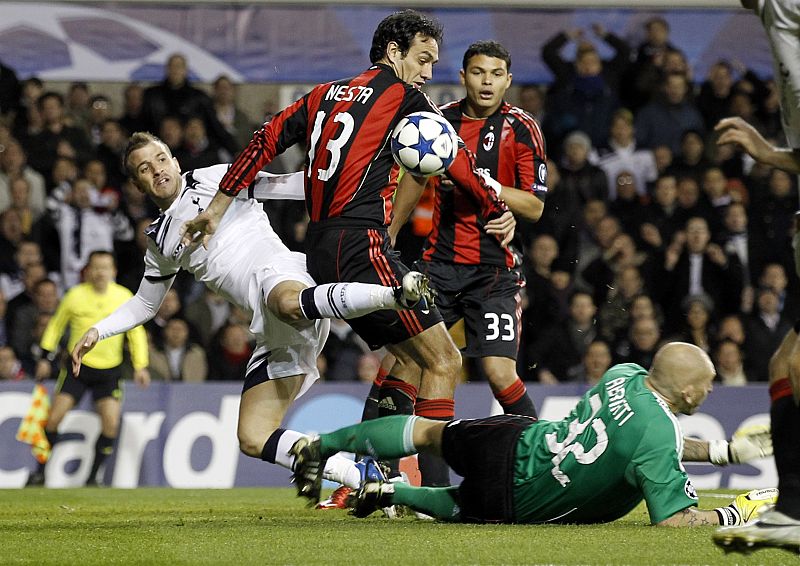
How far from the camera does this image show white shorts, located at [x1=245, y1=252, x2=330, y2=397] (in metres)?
6.54

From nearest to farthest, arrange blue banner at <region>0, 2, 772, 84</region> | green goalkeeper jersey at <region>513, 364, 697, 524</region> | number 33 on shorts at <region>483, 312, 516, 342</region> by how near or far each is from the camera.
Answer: green goalkeeper jersey at <region>513, 364, 697, 524</region> → number 33 on shorts at <region>483, 312, 516, 342</region> → blue banner at <region>0, 2, 772, 84</region>

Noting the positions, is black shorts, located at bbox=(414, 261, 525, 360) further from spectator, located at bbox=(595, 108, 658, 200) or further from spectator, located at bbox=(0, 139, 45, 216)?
spectator, located at bbox=(0, 139, 45, 216)

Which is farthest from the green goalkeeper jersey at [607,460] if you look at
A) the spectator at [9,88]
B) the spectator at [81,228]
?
the spectator at [9,88]

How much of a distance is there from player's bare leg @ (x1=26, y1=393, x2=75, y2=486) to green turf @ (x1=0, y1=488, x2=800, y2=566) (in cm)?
384

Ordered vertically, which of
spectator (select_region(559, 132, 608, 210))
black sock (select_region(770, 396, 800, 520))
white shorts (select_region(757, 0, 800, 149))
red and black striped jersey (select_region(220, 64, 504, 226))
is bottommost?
black sock (select_region(770, 396, 800, 520))

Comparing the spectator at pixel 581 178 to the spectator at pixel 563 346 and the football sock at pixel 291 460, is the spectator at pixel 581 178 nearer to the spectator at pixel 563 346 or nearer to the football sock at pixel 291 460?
the spectator at pixel 563 346

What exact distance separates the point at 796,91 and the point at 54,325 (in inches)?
342

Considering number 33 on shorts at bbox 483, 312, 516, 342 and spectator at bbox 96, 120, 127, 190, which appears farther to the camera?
spectator at bbox 96, 120, 127, 190

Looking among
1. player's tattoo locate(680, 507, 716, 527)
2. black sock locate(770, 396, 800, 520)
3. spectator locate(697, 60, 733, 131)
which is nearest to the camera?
black sock locate(770, 396, 800, 520)

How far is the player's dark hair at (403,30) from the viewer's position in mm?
6551

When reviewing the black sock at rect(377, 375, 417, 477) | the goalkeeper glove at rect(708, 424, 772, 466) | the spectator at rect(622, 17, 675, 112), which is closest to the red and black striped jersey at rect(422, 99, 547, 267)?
the black sock at rect(377, 375, 417, 477)

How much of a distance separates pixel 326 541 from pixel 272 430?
1.56 meters

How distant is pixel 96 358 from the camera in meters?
11.4

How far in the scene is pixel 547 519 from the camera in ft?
18.4
